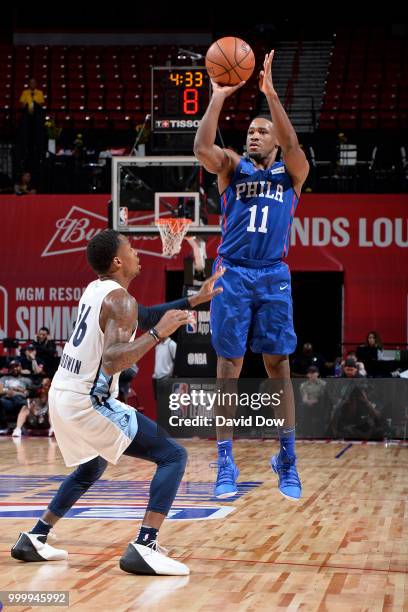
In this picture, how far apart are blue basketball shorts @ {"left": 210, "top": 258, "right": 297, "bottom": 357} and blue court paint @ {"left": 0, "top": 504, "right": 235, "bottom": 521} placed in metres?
2.20

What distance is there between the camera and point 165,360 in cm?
1784

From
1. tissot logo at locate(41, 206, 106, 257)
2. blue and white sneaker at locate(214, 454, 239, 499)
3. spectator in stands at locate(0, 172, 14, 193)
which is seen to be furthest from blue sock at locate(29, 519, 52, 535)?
spectator in stands at locate(0, 172, 14, 193)

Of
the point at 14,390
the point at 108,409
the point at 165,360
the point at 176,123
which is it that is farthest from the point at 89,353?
the point at 165,360

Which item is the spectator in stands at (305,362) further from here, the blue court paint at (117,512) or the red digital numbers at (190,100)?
the blue court paint at (117,512)

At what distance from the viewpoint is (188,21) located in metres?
26.2

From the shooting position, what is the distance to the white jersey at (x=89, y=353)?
5875mm

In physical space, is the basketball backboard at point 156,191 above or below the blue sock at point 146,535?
above

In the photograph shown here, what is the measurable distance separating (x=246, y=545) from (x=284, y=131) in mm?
2911

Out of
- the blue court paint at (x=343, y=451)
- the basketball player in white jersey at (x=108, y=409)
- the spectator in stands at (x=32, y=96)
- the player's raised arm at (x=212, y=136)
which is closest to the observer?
the basketball player in white jersey at (x=108, y=409)

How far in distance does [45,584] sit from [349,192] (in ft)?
46.7

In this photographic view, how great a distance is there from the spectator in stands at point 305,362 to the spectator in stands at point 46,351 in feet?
13.9

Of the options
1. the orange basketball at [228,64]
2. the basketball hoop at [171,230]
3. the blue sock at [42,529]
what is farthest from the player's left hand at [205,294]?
the basketball hoop at [171,230]

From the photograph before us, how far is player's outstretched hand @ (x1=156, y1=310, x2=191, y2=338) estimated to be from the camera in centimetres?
540

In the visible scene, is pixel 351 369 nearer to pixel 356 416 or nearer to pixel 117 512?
pixel 356 416
